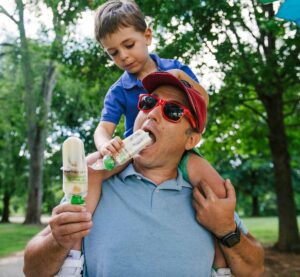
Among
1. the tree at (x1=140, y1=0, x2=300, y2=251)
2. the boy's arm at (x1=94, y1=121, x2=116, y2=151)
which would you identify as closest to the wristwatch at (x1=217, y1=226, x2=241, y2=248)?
the boy's arm at (x1=94, y1=121, x2=116, y2=151)

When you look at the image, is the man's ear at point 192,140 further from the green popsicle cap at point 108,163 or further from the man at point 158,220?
the green popsicle cap at point 108,163

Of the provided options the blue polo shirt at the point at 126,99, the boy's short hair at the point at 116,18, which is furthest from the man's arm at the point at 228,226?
the boy's short hair at the point at 116,18

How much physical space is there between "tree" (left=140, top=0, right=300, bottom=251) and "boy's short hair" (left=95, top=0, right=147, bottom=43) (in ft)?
12.2

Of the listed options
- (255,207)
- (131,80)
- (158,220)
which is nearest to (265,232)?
(131,80)

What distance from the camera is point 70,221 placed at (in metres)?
1.64

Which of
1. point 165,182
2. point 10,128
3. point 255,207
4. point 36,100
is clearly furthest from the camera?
point 255,207

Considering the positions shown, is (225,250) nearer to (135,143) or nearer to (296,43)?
(135,143)

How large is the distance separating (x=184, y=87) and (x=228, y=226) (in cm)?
70

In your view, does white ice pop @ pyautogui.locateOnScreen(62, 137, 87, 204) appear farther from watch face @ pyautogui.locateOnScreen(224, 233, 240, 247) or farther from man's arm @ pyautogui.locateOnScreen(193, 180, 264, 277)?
watch face @ pyautogui.locateOnScreen(224, 233, 240, 247)

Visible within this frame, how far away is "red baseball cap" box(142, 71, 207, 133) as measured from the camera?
7.25 feet

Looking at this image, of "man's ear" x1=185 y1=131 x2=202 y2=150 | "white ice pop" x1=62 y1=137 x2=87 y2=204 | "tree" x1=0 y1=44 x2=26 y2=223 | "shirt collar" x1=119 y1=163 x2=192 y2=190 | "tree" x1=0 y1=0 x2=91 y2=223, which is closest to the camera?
"white ice pop" x1=62 y1=137 x2=87 y2=204

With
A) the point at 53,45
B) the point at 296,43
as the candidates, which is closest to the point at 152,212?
the point at 296,43

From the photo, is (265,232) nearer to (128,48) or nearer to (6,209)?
(128,48)

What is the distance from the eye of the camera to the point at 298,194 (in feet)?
133
